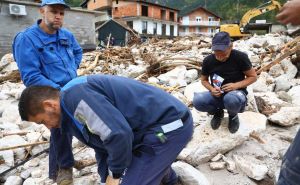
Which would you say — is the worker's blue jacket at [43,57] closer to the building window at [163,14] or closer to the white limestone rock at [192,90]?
the white limestone rock at [192,90]

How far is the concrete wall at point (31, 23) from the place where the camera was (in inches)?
603

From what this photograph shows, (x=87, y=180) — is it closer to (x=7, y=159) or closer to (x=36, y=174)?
(x=36, y=174)

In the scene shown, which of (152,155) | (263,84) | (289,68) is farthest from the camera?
(289,68)

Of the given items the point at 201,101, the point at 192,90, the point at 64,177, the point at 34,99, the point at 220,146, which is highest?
the point at 34,99

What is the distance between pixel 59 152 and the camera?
3.04 m

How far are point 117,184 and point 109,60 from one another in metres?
7.95

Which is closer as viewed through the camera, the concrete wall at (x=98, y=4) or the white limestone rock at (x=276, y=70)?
the white limestone rock at (x=276, y=70)

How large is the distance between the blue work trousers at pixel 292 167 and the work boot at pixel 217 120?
2277 mm

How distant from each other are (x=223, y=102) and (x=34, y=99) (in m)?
2.33

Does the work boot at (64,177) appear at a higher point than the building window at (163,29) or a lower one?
lower

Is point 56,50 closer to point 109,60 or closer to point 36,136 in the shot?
point 36,136

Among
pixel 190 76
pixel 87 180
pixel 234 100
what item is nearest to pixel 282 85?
pixel 190 76

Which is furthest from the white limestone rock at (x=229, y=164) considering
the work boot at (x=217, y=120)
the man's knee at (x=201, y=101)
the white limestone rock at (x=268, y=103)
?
the white limestone rock at (x=268, y=103)

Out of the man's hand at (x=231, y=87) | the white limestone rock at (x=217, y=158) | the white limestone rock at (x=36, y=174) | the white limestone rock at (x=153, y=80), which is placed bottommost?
the white limestone rock at (x=36, y=174)
